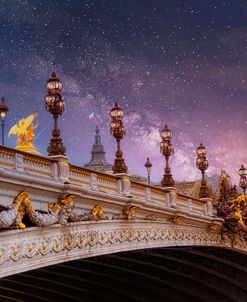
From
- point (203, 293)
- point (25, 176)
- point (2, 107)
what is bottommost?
point (203, 293)

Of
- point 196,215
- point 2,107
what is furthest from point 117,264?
point 2,107

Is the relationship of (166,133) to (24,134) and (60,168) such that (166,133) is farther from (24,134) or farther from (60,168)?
(60,168)

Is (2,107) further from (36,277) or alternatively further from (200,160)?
(200,160)

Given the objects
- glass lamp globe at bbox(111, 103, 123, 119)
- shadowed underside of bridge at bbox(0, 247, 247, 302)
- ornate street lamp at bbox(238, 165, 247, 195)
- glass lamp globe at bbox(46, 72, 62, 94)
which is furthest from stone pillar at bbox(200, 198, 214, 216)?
glass lamp globe at bbox(46, 72, 62, 94)

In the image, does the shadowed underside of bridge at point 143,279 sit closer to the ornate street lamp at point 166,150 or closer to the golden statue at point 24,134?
the ornate street lamp at point 166,150

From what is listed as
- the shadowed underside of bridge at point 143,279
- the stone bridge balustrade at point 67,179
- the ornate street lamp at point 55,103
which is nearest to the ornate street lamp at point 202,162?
the shadowed underside of bridge at point 143,279

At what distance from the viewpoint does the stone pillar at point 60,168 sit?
71.2 feet

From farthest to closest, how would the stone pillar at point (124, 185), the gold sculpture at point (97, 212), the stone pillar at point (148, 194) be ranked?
1. the stone pillar at point (148, 194)
2. the stone pillar at point (124, 185)
3. the gold sculpture at point (97, 212)

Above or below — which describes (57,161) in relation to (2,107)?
below

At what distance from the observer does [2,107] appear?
26906 millimetres

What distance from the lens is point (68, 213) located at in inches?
843

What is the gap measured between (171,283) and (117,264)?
9.30 meters

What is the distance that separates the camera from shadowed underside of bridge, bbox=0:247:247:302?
36.1 m

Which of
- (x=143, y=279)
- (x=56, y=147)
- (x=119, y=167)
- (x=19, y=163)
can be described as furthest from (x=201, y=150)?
(x=19, y=163)
